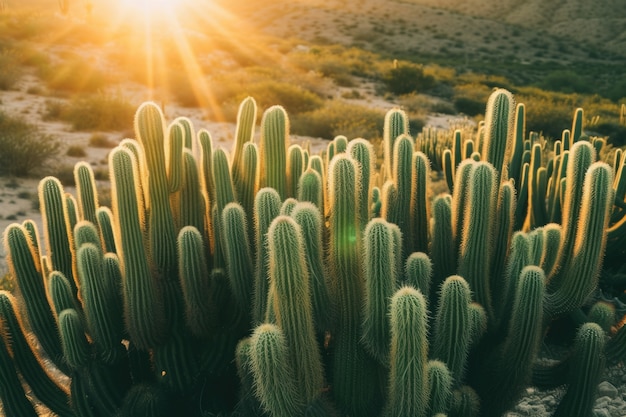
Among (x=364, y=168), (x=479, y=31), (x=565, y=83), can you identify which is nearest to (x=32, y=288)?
(x=364, y=168)

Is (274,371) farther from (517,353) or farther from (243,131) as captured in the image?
(243,131)

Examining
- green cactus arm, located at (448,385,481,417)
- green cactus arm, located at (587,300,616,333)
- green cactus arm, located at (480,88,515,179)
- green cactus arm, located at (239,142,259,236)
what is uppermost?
green cactus arm, located at (480,88,515,179)

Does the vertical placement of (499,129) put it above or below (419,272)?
above

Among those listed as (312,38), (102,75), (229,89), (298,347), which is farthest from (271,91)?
(312,38)

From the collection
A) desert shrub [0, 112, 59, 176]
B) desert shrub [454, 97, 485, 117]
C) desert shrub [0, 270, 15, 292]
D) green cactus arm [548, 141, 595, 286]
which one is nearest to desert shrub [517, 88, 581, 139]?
desert shrub [454, 97, 485, 117]

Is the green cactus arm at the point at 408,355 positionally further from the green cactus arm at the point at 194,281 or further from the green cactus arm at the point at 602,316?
the green cactus arm at the point at 602,316

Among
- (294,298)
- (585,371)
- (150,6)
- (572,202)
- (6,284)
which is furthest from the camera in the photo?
(150,6)

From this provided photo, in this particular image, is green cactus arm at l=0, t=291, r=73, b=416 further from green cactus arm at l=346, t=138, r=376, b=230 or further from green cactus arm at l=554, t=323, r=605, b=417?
green cactus arm at l=554, t=323, r=605, b=417
